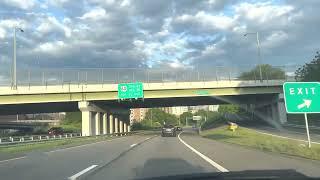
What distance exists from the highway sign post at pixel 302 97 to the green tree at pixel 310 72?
53374 millimetres

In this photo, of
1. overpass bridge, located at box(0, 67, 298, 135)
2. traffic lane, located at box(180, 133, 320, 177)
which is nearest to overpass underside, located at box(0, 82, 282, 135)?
overpass bridge, located at box(0, 67, 298, 135)

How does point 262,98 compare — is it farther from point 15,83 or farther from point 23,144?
point 23,144

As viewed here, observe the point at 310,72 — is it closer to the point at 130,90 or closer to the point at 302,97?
the point at 130,90

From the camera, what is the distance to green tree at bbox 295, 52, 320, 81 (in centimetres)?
7606

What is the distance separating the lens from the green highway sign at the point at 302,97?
22406mm

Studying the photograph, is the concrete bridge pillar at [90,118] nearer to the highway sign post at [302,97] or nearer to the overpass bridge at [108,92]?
the overpass bridge at [108,92]

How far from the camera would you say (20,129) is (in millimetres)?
148375

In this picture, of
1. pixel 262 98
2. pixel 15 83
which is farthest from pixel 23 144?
pixel 262 98

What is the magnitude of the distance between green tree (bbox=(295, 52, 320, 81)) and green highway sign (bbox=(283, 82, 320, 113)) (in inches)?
2101

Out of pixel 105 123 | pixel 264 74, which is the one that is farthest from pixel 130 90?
pixel 264 74

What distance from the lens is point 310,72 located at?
7950 centimetres

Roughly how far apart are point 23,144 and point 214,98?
37.2 meters

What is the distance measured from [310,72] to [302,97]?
59.6m

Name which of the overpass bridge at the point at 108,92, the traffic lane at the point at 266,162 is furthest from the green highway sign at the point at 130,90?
the traffic lane at the point at 266,162
